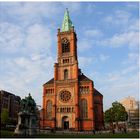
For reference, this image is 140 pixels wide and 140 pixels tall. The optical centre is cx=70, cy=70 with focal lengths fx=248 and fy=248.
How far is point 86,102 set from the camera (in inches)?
2953

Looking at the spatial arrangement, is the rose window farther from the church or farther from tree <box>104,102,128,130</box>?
tree <box>104,102,128,130</box>

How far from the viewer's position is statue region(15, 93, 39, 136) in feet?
133

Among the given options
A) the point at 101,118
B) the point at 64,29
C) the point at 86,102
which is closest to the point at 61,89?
the point at 86,102

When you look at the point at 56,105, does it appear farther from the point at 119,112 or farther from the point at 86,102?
the point at 119,112

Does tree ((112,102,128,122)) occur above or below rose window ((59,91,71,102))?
below

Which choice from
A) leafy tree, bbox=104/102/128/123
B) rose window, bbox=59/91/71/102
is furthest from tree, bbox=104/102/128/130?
A: rose window, bbox=59/91/71/102

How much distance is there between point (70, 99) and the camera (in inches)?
3002

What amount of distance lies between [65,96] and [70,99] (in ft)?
6.15

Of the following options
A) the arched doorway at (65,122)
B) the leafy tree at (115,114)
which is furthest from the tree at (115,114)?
the arched doorway at (65,122)

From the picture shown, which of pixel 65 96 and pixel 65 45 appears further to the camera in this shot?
pixel 65 45

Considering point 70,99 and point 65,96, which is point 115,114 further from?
point 65,96

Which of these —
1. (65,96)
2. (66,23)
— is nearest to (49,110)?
(65,96)

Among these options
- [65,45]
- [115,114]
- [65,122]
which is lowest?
[65,122]

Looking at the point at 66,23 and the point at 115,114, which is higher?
the point at 66,23
